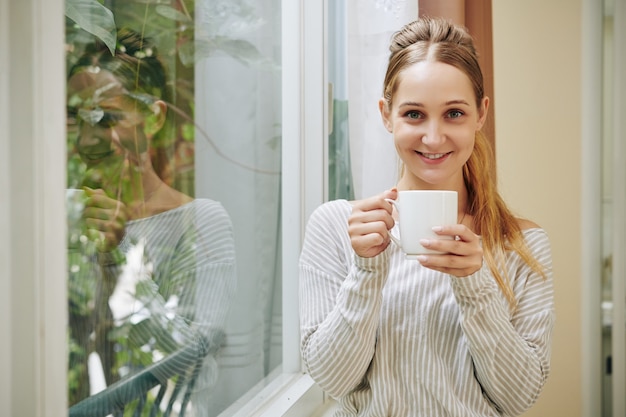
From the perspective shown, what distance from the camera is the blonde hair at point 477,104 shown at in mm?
1106

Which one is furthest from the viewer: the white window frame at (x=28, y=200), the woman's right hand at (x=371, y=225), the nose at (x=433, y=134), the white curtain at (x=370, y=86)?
the white curtain at (x=370, y=86)

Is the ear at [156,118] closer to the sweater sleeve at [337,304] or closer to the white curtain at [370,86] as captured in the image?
the sweater sleeve at [337,304]

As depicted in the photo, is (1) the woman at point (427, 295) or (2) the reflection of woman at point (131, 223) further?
(1) the woman at point (427, 295)

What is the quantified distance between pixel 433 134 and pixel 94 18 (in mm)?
545

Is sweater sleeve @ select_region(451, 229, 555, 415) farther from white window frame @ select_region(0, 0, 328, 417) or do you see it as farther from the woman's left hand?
white window frame @ select_region(0, 0, 328, 417)

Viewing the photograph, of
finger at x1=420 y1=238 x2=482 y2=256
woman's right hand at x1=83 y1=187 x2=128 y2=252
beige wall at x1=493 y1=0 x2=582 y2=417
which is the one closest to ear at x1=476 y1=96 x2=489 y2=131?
finger at x1=420 y1=238 x2=482 y2=256

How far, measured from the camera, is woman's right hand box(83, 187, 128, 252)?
Answer: 0.86 m

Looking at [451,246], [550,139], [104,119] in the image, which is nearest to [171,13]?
[104,119]

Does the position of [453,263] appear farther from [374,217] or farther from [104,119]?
[104,119]

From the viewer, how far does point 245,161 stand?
145cm

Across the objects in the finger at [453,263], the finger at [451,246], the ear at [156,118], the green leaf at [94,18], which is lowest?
the finger at [453,263]

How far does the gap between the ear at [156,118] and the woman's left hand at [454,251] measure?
464 millimetres

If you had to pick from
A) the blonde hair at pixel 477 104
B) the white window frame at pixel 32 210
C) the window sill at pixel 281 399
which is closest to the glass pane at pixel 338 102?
the window sill at pixel 281 399

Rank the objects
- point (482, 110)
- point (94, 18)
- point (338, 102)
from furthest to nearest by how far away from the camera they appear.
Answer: point (338, 102) < point (482, 110) < point (94, 18)
